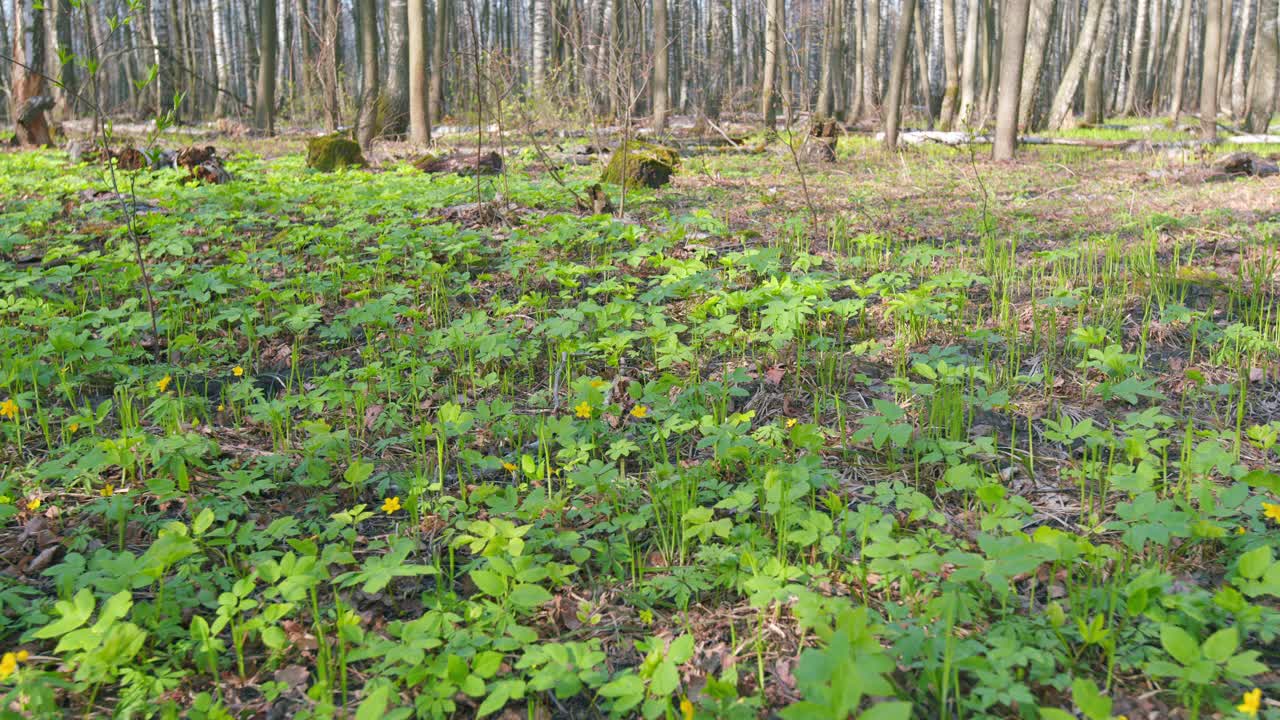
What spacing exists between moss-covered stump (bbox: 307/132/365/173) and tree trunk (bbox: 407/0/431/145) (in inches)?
70.4

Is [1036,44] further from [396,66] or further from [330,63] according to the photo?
[330,63]

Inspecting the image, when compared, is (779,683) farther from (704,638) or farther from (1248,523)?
(1248,523)

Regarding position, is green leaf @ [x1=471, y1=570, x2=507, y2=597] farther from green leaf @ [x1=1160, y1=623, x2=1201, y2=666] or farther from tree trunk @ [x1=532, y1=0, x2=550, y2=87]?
tree trunk @ [x1=532, y1=0, x2=550, y2=87]

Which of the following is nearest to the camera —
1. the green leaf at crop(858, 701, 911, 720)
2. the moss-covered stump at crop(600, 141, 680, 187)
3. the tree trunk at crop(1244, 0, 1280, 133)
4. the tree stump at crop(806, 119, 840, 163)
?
the green leaf at crop(858, 701, 911, 720)

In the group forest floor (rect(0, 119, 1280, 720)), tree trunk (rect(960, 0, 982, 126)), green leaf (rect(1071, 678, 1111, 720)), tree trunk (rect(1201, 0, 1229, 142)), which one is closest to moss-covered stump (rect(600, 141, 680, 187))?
forest floor (rect(0, 119, 1280, 720))

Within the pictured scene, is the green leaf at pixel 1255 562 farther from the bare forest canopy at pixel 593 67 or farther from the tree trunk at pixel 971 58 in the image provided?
the tree trunk at pixel 971 58

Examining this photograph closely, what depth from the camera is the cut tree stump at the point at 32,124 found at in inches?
447

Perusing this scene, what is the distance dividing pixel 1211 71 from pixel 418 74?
41.4ft

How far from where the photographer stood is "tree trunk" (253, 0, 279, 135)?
1468 cm

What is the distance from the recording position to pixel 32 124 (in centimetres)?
1139

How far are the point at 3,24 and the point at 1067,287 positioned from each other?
2949cm

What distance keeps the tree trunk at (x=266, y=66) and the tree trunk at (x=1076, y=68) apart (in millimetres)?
14976

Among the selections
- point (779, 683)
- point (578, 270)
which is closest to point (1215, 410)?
point (779, 683)

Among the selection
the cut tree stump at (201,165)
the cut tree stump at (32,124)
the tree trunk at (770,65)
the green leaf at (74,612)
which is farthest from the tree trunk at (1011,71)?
the cut tree stump at (32,124)
